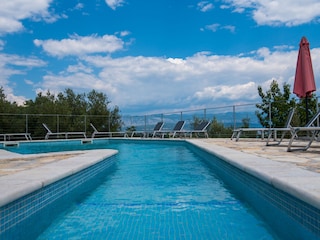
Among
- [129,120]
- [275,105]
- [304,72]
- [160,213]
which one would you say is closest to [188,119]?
[275,105]

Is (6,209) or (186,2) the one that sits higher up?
(186,2)

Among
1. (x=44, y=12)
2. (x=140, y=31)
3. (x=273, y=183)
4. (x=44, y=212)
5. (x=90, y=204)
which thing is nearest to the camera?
(x=273, y=183)

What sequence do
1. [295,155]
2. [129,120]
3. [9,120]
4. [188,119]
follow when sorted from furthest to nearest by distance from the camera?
[129,120], [9,120], [188,119], [295,155]

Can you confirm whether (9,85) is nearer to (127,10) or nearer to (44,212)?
(127,10)

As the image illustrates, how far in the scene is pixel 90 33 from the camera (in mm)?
14805

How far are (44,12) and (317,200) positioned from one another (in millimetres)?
13326

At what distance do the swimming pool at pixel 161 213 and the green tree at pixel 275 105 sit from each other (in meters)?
9.41

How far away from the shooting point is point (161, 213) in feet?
9.57

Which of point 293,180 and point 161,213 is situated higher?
point 293,180

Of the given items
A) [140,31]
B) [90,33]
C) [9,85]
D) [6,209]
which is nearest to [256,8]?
[140,31]

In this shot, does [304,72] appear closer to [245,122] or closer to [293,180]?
[245,122]

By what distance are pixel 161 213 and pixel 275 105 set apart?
38.1 ft

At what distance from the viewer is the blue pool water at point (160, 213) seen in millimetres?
2402

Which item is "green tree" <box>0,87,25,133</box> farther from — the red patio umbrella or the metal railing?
the red patio umbrella
